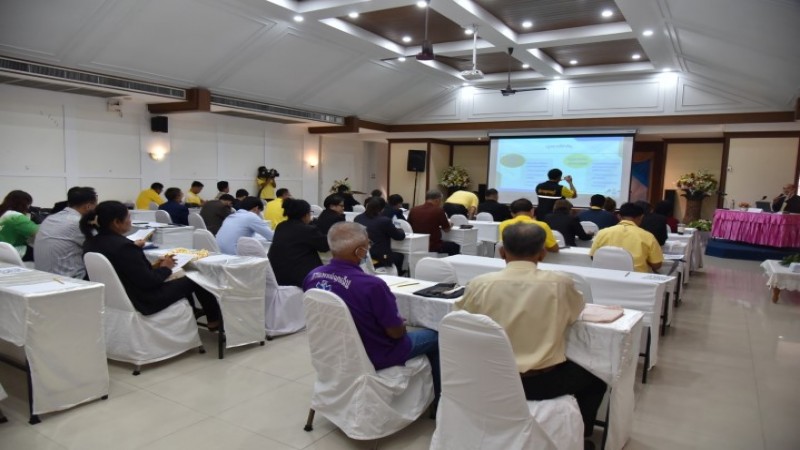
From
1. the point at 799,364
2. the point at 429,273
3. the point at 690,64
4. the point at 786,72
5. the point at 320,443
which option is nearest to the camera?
the point at 320,443

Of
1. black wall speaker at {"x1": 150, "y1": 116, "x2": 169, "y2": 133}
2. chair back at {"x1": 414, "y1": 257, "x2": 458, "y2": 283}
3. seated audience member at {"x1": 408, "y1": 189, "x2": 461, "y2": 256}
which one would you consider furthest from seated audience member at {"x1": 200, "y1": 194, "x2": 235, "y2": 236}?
black wall speaker at {"x1": 150, "y1": 116, "x2": 169, "y2": 133}

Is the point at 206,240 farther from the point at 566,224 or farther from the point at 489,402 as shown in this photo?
the point at 566,224

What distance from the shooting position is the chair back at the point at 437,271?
329 centimetres

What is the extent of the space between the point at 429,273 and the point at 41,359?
2.28 meters

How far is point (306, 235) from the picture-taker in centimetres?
407

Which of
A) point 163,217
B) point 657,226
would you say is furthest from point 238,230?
point 657,226

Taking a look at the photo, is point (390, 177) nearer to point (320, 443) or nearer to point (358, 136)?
point (358, 136)

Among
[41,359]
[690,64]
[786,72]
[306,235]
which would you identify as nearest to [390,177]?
[690,64]

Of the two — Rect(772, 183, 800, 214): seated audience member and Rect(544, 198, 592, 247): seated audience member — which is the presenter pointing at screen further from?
Rect(772, 183, 800, 214): seated audience member

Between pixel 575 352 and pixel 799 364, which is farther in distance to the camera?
pixel 799 364

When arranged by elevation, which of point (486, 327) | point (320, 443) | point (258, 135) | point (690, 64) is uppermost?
point (690, 64)

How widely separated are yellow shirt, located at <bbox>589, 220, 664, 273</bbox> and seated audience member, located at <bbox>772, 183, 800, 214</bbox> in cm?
653

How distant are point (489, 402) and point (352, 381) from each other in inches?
29.1

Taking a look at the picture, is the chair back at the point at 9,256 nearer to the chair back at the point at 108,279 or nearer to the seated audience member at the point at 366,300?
the chair back at the point at 108,279
